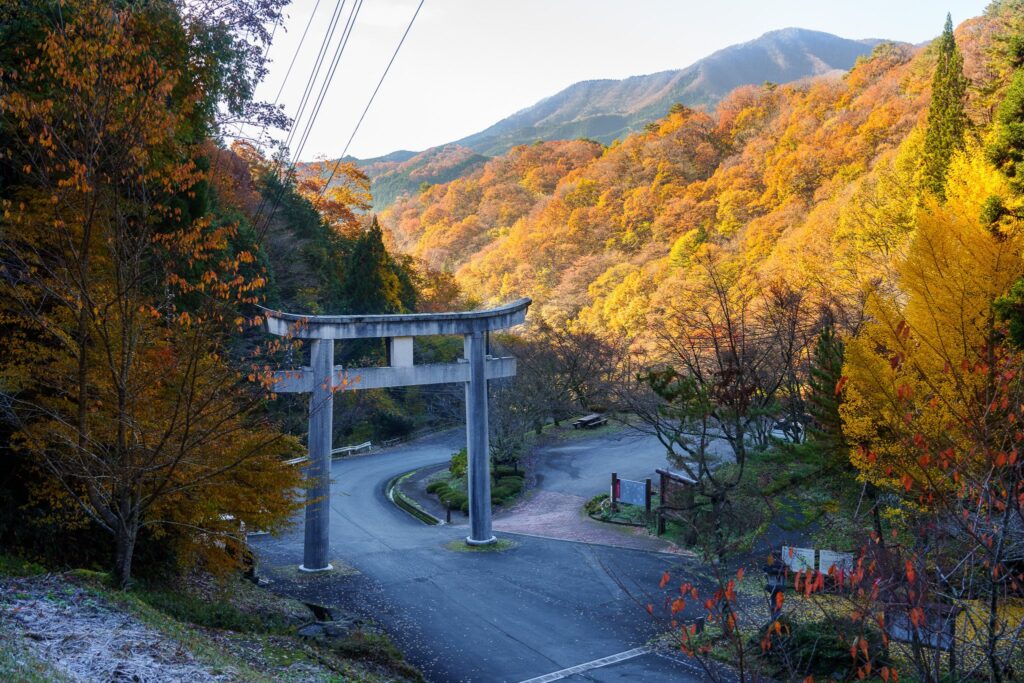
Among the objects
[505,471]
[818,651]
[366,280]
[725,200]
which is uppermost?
A: [725,200]

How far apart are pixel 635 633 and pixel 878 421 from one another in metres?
5.92

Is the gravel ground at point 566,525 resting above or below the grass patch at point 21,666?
below

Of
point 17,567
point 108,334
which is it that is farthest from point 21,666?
point 108,334

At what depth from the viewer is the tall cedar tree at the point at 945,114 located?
76.5 feet

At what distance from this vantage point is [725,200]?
42.8 m

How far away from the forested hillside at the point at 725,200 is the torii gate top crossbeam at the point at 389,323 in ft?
45.4

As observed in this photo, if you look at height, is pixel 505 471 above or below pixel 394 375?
below

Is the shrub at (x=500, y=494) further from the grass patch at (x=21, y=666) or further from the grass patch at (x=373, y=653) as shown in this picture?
the grass patch at (x=21, y=666)

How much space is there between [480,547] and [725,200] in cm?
3194

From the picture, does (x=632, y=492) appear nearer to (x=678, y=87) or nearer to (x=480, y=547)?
(x=480, y=547)

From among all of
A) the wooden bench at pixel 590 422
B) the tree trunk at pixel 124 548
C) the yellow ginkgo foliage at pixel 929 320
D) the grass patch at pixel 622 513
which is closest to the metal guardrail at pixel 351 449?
the wooden bench at pixel 590 422

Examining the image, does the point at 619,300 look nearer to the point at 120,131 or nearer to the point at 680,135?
the point at 680,135

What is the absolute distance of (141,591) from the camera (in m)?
9.23

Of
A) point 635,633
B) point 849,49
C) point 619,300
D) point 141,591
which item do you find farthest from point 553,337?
point 849,49
